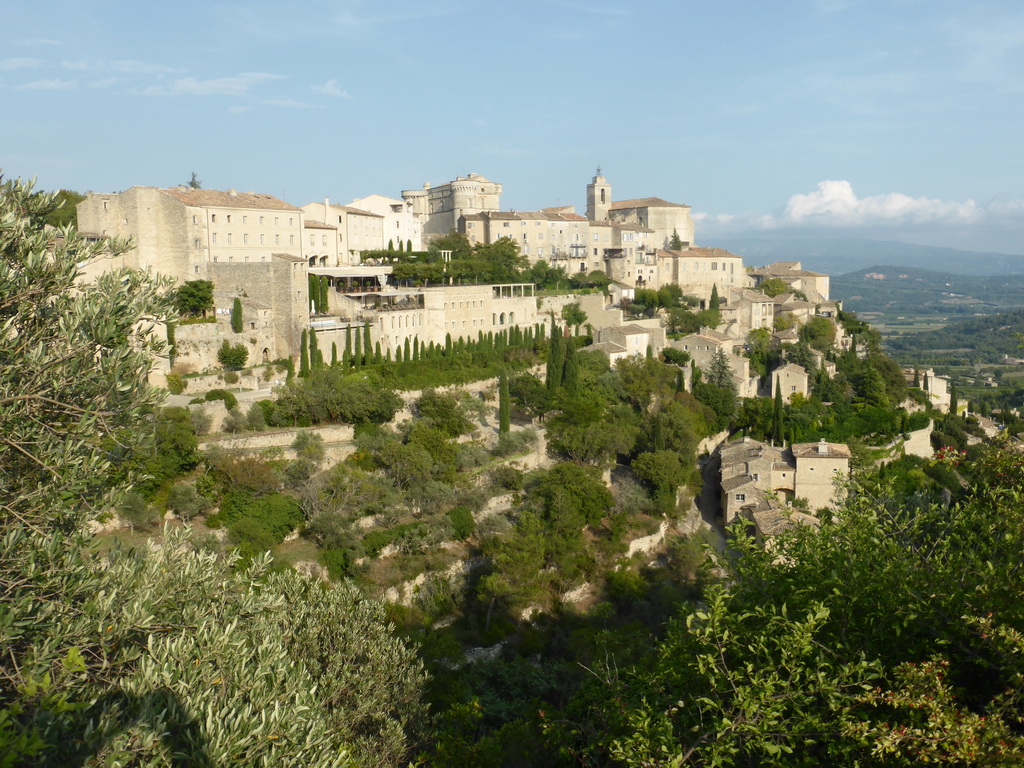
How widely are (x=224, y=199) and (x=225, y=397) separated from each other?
12509mm

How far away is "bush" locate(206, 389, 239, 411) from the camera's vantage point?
25.0 meters

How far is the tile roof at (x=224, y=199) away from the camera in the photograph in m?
32.9

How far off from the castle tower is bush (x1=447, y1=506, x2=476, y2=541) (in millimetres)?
46464

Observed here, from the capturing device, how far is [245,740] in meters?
5.95

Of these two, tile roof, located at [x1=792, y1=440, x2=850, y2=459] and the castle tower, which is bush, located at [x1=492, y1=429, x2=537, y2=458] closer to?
tile roof, located at [x1=792, y1=440, x2=850, y2=459]

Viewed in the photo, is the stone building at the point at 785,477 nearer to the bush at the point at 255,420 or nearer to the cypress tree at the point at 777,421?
the cypress tree at the point at 777,421

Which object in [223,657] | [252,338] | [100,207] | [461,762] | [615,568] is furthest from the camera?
[100,207]

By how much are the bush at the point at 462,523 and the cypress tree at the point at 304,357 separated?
8602mm

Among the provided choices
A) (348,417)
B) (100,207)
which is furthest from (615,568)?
(100,207)

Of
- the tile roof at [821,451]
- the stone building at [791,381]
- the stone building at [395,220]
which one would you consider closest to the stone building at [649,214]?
the stone building at [395,220]

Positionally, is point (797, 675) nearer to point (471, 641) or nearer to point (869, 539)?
point (869, 539)

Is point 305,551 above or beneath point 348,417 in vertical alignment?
beneath

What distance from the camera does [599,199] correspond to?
6662 centimetres

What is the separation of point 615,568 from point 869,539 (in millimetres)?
15847
